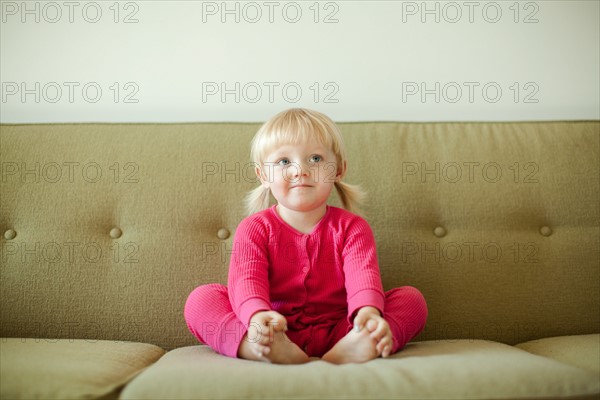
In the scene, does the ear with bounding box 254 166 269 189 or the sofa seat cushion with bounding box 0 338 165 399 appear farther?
the ear with bounding box 254 166 269 189

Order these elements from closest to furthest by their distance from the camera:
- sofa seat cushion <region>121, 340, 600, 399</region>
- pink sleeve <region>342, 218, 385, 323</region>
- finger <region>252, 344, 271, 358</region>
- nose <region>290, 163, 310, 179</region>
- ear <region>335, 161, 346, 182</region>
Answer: sofa seat cushion <region>121, 340, 600, 399</region> < finger <region>252, 344, 271, 358</region> < pink sleeve <region>342, 218, 385, 323</region> < nose <region>290, 163, 310, 179</region> < ear <region>335, 161, 346, 182</region>

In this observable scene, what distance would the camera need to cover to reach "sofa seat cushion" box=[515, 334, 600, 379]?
3.51ft

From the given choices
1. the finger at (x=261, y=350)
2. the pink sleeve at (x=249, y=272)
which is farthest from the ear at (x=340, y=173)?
the finger at (x=261, y=350)

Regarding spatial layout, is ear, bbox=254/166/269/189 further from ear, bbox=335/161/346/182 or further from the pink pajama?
the pink pajama

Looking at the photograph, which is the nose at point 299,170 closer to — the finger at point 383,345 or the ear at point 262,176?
the ear at point 262,176

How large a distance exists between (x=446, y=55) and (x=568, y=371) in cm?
117

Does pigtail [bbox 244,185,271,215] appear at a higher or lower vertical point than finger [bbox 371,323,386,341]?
higher

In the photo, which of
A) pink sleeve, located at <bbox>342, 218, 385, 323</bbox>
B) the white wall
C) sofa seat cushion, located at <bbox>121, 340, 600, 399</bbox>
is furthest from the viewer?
the white wall

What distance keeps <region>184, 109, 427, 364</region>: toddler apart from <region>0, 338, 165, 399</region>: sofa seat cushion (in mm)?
162

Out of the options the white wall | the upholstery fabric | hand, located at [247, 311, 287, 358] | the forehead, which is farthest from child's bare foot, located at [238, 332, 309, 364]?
the white wall

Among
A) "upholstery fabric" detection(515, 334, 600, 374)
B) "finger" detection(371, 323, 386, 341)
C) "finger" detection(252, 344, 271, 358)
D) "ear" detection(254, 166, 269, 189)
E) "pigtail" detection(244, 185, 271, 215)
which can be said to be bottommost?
"upholstery fabric" detection(515, 334, 600, 374)

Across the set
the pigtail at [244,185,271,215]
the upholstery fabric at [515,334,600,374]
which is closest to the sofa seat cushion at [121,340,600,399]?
the upholstery fabric at [515,334,600,374]

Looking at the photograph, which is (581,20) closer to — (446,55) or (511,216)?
(446,55)

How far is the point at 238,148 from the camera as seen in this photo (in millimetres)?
1464
